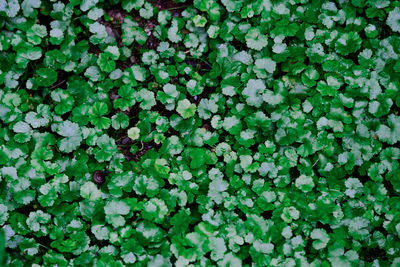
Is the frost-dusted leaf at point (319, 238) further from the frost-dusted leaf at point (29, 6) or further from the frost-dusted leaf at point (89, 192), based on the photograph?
the frost-dusted leaf at point (29, 6)

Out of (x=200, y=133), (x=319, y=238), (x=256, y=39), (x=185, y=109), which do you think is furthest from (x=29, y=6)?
(x=319, y=238)

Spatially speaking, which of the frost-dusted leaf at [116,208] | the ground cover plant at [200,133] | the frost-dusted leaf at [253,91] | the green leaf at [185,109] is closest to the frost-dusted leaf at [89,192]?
the ground cover plant at [200,133]

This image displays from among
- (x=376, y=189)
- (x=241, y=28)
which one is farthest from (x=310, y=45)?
(x=376, y=189)

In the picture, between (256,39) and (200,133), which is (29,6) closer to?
(200,133)

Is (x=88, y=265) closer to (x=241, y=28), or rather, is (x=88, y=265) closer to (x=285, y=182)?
(x=285, y=182)

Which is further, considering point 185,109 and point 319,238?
point 185,109

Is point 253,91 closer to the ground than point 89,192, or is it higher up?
higher up

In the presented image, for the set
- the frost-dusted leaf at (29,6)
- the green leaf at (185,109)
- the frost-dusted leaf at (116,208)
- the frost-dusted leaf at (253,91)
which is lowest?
the frost-dusted leaf at (116,208)

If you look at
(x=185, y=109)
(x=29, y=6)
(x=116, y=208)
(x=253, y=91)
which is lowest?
(x=116, y=208)

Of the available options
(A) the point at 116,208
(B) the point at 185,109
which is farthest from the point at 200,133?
(A) the point at 116,208
